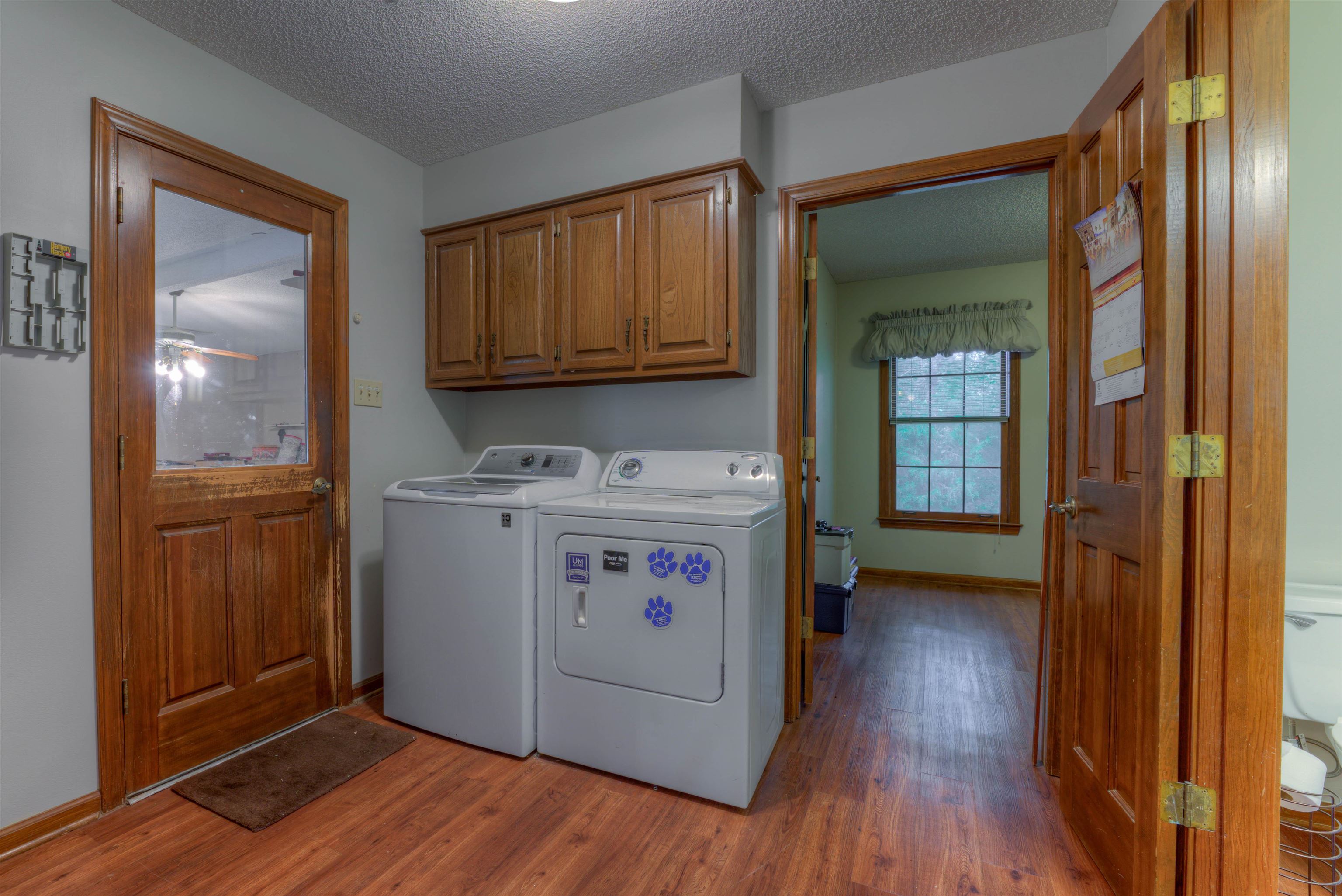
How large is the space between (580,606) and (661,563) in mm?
355

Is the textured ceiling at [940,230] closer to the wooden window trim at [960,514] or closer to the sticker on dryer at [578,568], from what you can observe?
the wooden window trim at [960,514]

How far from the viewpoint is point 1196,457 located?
3.71 feet

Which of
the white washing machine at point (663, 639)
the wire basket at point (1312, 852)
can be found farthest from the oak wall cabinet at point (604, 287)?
the wire basket at point (1312, 852)

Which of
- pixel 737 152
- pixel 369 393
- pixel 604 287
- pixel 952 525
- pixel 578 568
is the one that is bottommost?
pixel 952 525

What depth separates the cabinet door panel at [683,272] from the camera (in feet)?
6.81

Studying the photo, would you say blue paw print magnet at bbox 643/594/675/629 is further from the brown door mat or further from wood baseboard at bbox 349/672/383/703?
wood baseboard at bbox 349/672/383/703

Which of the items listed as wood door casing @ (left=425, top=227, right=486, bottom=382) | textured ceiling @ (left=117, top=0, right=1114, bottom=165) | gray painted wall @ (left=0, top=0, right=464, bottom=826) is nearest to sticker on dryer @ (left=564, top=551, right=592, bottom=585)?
wood door casing @ (left=425, top=227, right=486, bottom=382)

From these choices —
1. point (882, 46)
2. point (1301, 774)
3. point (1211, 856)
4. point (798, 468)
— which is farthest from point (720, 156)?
point (1301, 774)

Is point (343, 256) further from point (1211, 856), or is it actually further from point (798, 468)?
point (1211, 856)

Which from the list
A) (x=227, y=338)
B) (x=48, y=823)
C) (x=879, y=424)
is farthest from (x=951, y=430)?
(x=48, y=823)

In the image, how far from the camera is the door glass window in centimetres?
183

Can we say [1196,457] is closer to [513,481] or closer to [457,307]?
[513,481]

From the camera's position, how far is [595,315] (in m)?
2.31

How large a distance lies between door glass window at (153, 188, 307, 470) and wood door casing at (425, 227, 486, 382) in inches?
22.7
